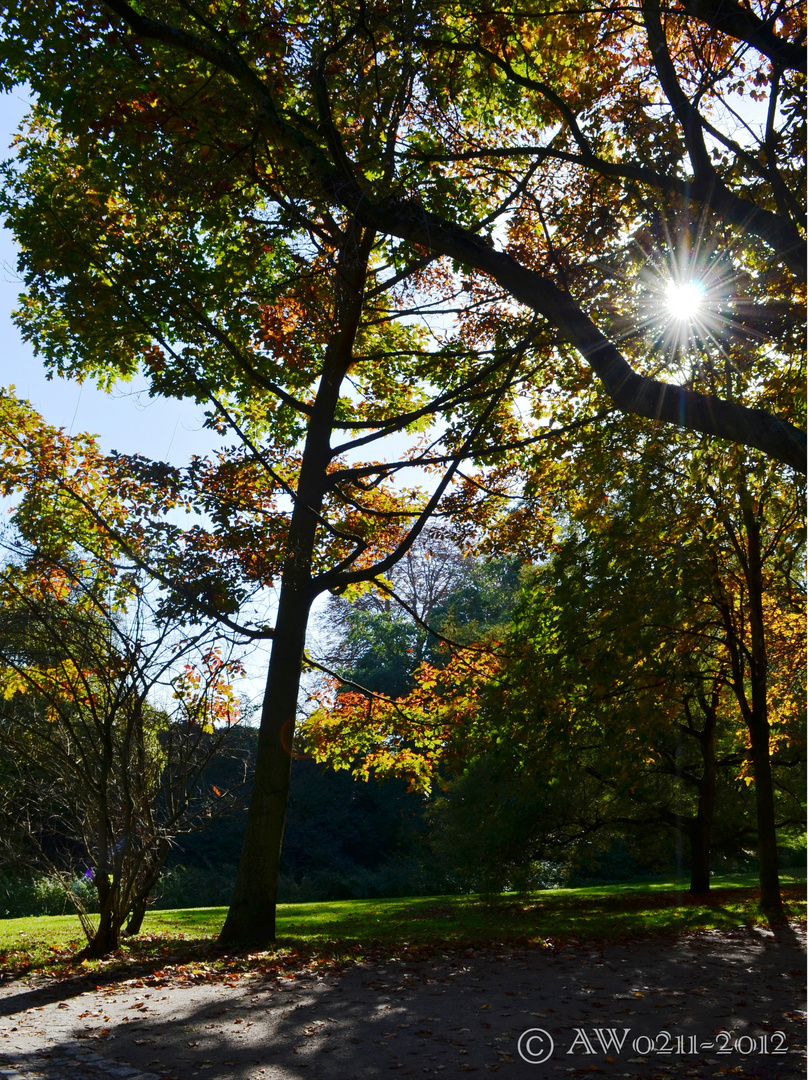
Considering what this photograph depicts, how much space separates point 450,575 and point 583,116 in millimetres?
29498

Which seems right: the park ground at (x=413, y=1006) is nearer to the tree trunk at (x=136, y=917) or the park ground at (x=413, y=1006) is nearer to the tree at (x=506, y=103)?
the tree trunk at (x=136, y=917)

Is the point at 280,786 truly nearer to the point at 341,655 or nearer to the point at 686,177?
the point at 686,177

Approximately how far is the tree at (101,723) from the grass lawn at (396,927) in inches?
28.2

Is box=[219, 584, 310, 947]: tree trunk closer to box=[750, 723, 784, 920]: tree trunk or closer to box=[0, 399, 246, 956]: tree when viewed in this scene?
box=[0, 399, 246, 956]: tree

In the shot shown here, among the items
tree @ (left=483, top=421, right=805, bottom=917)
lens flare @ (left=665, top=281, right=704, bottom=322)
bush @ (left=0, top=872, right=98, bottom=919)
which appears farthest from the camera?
bush @ (left=0, top=872, right=98, bottom=919)

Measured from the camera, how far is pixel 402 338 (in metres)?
12.5

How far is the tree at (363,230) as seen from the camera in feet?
20.1

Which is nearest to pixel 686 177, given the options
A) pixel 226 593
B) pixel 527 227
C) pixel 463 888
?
pixel 527 227

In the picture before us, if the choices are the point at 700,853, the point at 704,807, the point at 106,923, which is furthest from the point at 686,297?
the point at 700,853

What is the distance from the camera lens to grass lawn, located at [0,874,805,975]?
26.7 ft

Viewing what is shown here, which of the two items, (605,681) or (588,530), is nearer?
(605,681)

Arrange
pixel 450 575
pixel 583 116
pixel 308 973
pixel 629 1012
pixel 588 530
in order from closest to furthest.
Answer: pixel 629 1012, pixel 308 973, pixel 583 116, pixel 588 530, pixel 450 575

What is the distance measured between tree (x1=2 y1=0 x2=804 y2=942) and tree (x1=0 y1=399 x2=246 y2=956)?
0.88 m

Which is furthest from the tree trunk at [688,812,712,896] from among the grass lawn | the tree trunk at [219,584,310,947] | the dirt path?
the tree trunk at [219,584,310,947]
